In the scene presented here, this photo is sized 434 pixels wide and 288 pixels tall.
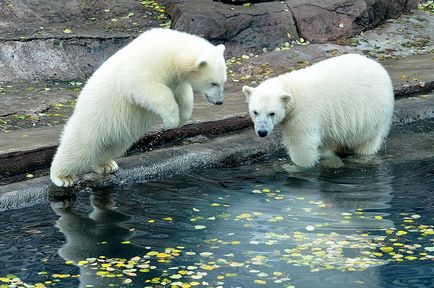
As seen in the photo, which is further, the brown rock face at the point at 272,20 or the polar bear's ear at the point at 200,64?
the brown rock face at the point at 272,20

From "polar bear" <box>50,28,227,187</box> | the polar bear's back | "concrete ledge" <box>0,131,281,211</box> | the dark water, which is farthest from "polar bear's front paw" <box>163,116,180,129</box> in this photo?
the polar bear's back

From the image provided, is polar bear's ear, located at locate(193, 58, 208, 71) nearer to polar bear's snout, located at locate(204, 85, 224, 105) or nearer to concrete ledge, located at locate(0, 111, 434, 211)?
polar bear's snout, located at locate(204, 85, 224, 105)

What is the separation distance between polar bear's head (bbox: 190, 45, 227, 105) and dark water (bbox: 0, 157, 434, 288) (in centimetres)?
82

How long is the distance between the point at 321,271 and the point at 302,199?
1.51 metres

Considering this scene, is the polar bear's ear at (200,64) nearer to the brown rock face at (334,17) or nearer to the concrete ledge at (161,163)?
the concrete ledge at (161,163)

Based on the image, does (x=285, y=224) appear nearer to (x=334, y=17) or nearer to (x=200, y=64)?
(x=200, y=64)

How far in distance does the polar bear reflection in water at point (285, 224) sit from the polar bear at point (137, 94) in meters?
0.37

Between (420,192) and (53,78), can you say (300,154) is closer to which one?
(420,192)

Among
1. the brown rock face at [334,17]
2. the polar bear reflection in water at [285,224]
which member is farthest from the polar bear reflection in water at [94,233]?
the brown rock face at [334,17]

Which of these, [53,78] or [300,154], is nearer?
[300,154]

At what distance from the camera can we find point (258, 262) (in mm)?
5102

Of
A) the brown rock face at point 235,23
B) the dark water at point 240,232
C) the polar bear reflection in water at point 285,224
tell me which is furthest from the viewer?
the brown rock face at point 235,23

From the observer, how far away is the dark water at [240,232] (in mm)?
4930

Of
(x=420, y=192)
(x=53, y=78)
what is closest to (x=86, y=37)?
(x=53, y=78)
